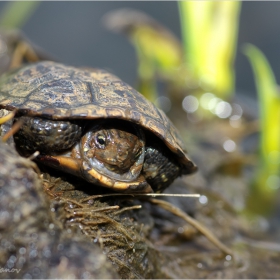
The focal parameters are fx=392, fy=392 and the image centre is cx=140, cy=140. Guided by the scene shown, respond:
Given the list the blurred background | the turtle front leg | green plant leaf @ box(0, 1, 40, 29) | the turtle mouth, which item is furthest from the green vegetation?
the blurred background

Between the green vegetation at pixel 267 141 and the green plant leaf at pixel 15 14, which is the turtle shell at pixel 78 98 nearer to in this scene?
the green vegetation at pixel 267 141

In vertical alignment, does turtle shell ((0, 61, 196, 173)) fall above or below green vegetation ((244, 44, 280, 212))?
above

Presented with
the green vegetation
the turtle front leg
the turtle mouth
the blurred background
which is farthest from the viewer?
the blurred background

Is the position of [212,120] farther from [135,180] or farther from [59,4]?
[59,4]

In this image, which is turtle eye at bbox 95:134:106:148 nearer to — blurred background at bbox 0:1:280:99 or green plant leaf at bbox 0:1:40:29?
green plant leaf at bbox 0:1:40:29

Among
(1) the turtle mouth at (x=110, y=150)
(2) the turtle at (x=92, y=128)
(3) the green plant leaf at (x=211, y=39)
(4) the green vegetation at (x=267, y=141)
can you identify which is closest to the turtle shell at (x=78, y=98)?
(2) the turtle at (x=92, y=128)

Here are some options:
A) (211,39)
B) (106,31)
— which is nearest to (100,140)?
(211,39)

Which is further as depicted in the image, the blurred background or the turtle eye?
the blurred background
